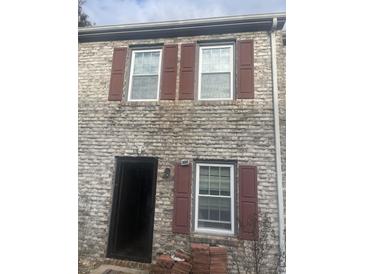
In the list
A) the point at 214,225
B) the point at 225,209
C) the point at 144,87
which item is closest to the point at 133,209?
the point at 214,225

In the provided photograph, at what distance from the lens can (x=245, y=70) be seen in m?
3.13

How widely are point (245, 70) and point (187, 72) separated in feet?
2.79

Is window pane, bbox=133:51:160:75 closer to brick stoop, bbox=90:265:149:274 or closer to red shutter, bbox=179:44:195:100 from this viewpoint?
red shutter, bbox=179:44:195:100

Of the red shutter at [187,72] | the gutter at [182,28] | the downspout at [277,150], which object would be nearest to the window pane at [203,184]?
the downspout at [277,150]

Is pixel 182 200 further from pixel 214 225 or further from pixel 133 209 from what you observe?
pixel 133 209

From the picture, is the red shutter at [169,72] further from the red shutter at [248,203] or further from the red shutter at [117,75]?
the red shutter at [248,203]

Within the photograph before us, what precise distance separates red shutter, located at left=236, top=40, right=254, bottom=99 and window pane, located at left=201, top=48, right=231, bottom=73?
17 centimetres

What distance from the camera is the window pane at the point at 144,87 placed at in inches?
131

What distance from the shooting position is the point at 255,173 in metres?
2.84

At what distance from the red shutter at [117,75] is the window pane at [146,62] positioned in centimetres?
21
